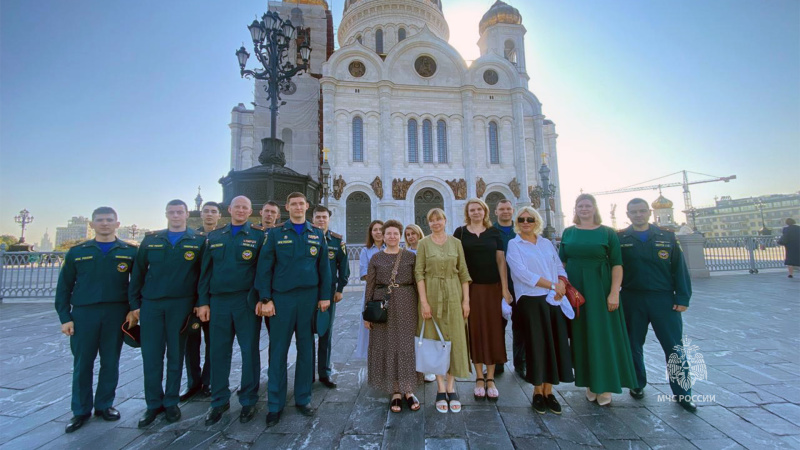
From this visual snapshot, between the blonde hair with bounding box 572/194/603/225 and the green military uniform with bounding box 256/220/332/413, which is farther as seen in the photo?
the blonde hair with bounding box 572/194/603/225

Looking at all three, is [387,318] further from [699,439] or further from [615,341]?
[699,439]

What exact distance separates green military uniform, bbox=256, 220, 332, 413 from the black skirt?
2032 millimetres

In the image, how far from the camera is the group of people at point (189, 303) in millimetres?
2746

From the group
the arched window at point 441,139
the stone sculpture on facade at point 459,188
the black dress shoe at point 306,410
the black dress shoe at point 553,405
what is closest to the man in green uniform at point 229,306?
the black dress shoe at point 306,410

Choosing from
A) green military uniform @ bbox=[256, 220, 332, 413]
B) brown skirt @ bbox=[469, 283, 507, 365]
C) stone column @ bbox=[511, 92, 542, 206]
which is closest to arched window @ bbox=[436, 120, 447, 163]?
stone column @ bbox=[511, 92, 542, 206]

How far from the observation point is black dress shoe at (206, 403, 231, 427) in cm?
264

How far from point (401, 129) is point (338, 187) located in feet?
19.7

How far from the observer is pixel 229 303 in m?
2.90

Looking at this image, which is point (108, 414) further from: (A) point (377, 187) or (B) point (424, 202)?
(B) point (424, 202)

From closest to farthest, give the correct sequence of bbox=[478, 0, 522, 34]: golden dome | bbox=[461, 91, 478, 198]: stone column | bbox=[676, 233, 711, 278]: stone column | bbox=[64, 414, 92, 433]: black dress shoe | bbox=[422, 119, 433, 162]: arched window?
bbox=[64, 414, 92, 433]: black dress shoe < bbox=[676, 233, 711, 278]: stone column < bbox=[461, 91, 478, 198]: stone column < bbox=[422, 119, 433, 162]: arched window < bbox=[478, 0, 522, 34]: golden dome

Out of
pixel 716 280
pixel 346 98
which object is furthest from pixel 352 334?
pixel 346 98

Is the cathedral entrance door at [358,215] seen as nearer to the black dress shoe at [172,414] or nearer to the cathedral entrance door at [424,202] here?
the cathedral entrance door at [424,202]

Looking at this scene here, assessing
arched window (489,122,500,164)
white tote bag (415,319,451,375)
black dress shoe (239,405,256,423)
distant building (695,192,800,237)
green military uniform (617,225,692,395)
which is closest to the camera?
Result: black dress shoe (239,405,256,423)

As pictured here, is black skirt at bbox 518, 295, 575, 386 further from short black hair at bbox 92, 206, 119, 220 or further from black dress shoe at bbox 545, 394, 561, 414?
short black hair at bbox 92, 206, 119, 220
